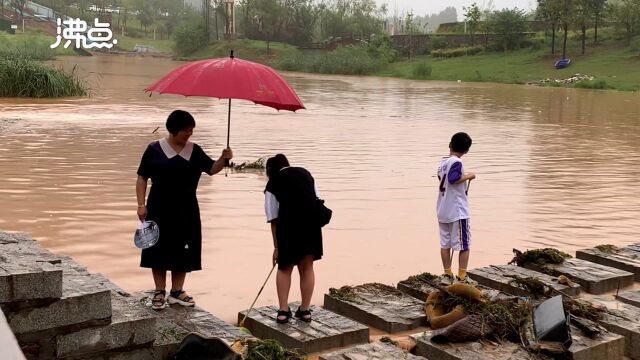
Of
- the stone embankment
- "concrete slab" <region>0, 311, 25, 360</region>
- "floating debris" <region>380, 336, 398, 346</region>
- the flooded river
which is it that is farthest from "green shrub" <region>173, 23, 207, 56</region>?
"concrete slab" <region>0, 311, 25, 360</region>

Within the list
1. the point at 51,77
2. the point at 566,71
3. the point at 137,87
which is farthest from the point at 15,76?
the point at 566,71

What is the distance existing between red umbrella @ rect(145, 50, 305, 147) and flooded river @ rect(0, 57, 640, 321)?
1721 millimetres

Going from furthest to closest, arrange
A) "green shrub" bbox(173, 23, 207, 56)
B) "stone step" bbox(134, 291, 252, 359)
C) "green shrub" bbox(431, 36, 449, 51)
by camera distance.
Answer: "green shrub" bbox(173, 23, 207, 56) < "green shrub" bbox(431, 36, 449, 51) < "stone step" bbox(134, 291, 252, 359)

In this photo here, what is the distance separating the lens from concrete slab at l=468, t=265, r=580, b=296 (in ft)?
19.6

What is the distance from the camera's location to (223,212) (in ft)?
29.9

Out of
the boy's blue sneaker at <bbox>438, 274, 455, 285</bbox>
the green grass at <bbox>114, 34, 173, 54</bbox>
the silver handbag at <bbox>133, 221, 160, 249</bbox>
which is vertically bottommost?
the boy's blue sneaker at <bbox>438, 274, 455, 285</bbox>

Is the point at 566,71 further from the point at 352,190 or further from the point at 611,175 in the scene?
the point at 352,190

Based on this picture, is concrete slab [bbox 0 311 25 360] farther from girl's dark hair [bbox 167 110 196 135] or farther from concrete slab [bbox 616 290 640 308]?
concrete slab [bbox 616 290 640 308]

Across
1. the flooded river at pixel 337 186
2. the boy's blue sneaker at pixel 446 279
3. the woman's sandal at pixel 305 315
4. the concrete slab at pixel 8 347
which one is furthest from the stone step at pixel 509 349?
the concrete slab at pixel 8 347

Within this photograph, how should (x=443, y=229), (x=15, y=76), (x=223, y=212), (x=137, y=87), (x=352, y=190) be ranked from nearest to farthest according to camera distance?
(x=443, y=229)
(x=223, y=212)
(x=352, y=190)
(x=15, y=76)
(x=137, y=87)

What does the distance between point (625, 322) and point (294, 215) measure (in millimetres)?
2396

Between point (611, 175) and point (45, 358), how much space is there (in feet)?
37.3

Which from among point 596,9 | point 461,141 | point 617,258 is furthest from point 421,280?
point 596,9

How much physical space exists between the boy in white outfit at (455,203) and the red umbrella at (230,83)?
1530mm
